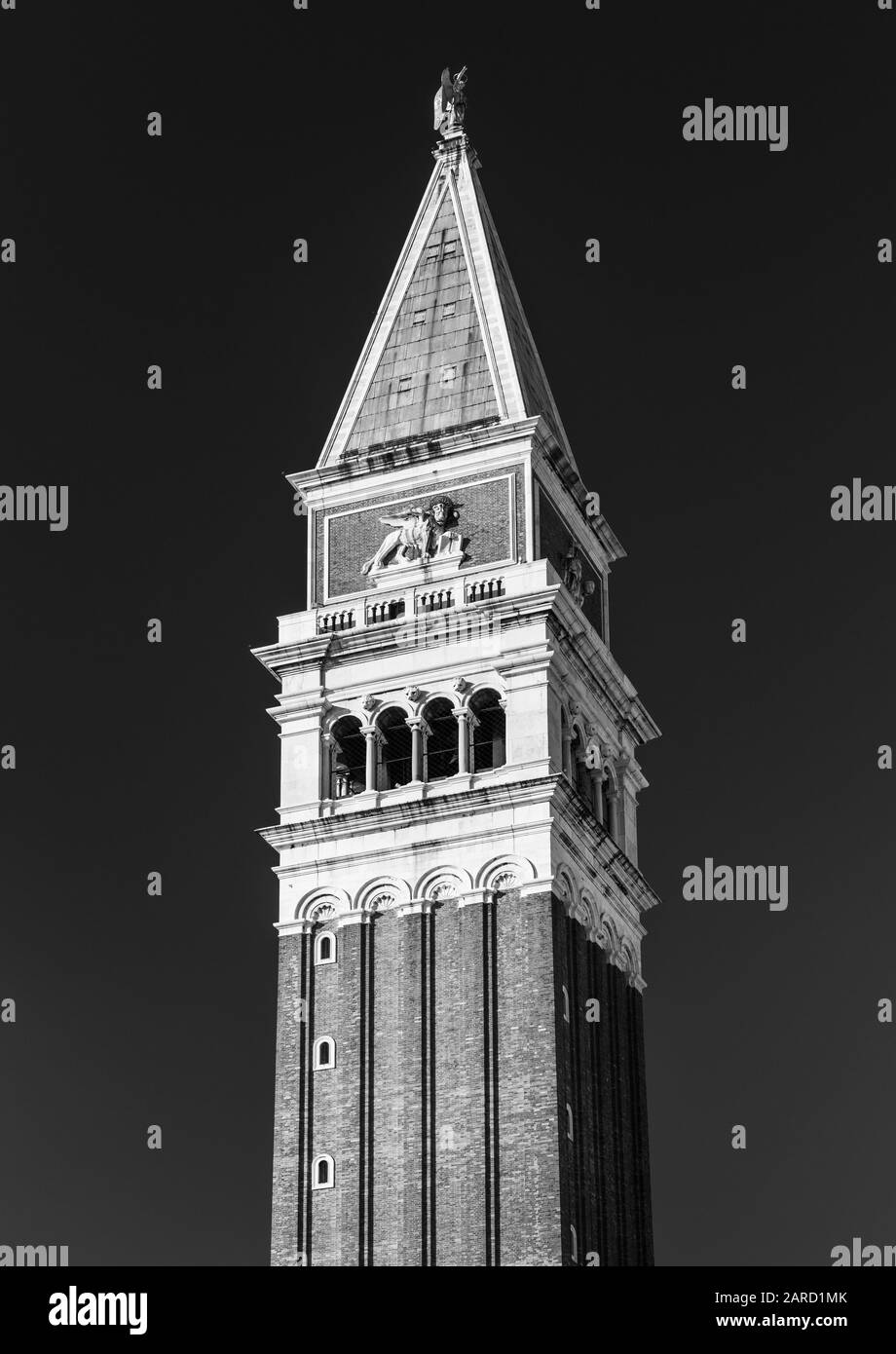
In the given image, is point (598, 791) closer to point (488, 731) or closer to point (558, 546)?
point (488, 731)

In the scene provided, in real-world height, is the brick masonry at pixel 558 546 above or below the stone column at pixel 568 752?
above

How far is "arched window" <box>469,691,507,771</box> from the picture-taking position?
85.1 m

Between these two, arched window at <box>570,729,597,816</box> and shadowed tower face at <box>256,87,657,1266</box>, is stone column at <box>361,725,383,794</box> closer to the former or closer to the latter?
shadowed tower face at <box>256,87,657,1266</box>

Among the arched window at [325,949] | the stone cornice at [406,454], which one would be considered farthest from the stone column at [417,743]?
the stone cornice at [406,454]

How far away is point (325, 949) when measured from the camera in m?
83.2

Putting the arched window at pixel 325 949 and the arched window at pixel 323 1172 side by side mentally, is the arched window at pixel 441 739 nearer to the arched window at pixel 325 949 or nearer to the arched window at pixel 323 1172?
the arched window at pixel 325 949

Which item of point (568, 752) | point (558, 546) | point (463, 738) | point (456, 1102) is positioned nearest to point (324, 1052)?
point (456, 1102)

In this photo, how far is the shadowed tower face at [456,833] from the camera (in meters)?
78.9

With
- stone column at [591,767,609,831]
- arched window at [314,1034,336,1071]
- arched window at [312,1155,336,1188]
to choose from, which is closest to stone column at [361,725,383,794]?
stone column at [591,767,609,831]

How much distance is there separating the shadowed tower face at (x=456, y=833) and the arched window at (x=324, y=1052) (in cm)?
11

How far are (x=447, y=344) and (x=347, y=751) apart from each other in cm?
1359

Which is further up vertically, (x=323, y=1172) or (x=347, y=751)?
(x=347, y=751)

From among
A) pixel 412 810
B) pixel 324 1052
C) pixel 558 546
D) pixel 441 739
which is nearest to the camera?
Answer: pixel 324 1052
